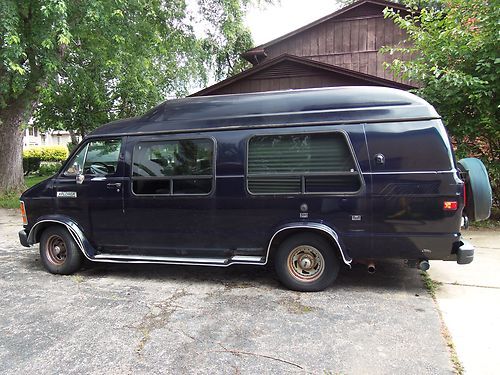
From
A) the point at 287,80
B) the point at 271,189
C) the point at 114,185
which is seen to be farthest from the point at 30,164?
the point at 271,189

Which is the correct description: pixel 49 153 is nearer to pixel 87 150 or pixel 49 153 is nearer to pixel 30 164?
pixel 30 164

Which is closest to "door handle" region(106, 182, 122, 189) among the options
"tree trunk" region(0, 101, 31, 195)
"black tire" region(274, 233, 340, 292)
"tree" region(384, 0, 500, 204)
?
"black tire" region(274, 233, 340, 292)

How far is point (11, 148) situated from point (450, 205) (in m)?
13.0

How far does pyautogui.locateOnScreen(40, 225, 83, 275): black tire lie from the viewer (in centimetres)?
550

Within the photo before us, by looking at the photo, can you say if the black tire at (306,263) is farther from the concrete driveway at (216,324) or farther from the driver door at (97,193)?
the driver door at (97,193)

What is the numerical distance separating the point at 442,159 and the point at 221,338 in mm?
2938

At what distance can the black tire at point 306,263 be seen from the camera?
15.1 ft

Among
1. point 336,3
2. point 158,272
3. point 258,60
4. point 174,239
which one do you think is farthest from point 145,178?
point 336,3

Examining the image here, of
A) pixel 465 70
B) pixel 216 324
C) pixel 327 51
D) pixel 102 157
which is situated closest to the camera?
pixel 216 324

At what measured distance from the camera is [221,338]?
11.9 feet

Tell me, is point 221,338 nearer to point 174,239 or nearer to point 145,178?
point 174,239

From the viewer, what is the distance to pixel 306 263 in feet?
15.5

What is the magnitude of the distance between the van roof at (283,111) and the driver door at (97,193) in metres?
0.30

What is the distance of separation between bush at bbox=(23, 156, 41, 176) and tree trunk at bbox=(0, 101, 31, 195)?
493 inches
